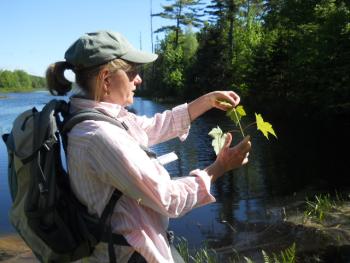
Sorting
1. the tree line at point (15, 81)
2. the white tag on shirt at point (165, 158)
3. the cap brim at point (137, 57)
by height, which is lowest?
the tree line at point (15, 81)

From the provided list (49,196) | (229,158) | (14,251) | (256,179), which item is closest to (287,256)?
(229,158)

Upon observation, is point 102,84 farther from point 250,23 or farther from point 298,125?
point 250,23

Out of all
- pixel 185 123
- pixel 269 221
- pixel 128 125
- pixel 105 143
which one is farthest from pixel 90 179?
pixel 269 221

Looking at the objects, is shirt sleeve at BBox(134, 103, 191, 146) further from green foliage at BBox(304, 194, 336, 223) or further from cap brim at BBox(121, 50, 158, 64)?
green foliage at BBox(304, 194, 336, 223)

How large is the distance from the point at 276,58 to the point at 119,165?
114ft

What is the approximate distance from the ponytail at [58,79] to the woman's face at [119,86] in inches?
8.2

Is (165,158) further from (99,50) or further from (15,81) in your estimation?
(15,81)

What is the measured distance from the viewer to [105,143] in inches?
69.2

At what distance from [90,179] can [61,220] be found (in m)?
0.19

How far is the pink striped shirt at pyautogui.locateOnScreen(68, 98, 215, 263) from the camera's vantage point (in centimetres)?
176

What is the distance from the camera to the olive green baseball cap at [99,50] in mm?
1861

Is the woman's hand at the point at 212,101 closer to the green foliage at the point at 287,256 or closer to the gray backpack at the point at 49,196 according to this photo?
the gray backpack at the point at 49,196

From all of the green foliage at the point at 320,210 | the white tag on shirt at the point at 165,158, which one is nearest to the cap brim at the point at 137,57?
the white tag on shirt at the point at 165,158

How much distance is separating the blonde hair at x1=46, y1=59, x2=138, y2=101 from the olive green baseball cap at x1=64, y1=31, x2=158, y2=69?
0.10 feet
